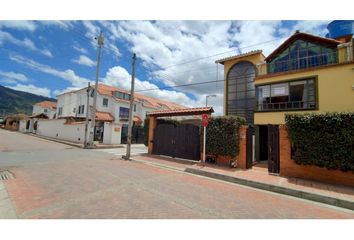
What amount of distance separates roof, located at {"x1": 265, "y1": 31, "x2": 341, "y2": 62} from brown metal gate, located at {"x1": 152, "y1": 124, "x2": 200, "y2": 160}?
9671mm

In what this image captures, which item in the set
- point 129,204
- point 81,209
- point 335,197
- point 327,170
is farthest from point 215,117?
point 81,209

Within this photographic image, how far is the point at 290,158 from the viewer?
7863mm

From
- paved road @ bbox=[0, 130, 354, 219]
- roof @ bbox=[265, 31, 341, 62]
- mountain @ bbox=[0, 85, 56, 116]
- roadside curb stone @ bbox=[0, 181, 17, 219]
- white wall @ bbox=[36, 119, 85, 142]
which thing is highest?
mountain @ bbox=[0, 85, 56, 116]

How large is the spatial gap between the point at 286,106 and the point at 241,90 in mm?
5247

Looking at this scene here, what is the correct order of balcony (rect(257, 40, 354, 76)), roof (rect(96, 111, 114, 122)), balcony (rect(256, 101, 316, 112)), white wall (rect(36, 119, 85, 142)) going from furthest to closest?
roof (rect(96, 111, 114, 122))
white wall (rect(36, 119, 85, 142))
balcony (rect(256, 101, 316, 112))
balcony (rect(257, 40, 354, 76))

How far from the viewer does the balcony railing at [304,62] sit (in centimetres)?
1256

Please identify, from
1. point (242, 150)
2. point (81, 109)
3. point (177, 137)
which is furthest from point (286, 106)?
point (81, 109)

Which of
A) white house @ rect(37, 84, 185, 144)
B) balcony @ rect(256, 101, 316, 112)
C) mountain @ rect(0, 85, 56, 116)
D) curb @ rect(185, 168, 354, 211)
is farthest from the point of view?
mountain @ rect(0, 85, 56, 116)

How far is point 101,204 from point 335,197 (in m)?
6.52

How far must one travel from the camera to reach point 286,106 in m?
12.9

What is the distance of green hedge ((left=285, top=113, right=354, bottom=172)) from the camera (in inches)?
258

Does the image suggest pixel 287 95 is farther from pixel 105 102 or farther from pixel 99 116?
Answer: pixel 105 102

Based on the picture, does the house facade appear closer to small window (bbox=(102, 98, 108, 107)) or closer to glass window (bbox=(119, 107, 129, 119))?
glass window (bbox=(119, 107, 129, 119))

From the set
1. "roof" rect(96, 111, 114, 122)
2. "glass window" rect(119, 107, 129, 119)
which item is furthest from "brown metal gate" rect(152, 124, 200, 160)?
"glass window" rect(119, 107, 129, 119)
